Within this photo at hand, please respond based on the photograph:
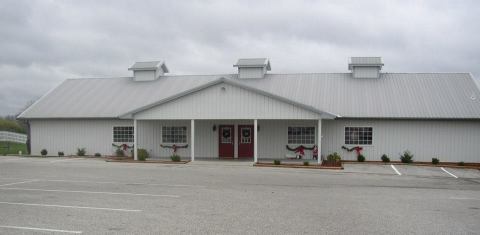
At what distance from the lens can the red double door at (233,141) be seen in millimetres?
26141

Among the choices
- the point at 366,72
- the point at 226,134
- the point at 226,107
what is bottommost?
the point at 226,134

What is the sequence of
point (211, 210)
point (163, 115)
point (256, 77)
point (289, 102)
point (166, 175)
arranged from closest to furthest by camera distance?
point (211, 210) < point (166, 175) < point (289, 102) < point (163, 115) < point (256, 77)

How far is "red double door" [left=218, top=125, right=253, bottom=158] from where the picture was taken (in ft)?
85.8

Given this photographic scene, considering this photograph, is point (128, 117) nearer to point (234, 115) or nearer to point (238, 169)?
point (234, 115)

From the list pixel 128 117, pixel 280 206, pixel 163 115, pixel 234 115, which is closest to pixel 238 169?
pixel 234 115

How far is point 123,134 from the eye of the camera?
1085 inches

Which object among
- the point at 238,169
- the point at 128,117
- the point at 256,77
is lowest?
the point at 238,169

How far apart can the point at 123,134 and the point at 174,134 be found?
3.19m

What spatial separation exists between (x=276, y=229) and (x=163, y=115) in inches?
668

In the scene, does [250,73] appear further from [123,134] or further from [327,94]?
[123,134]

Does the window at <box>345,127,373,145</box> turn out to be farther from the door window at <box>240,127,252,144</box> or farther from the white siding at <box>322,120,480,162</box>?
the door window at <box>240,127,252,144</box>

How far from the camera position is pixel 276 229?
812 centimetres

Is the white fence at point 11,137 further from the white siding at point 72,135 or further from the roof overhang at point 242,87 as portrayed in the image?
the roof overhang at point 242,87

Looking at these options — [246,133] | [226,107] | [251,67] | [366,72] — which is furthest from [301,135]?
[251,67]
